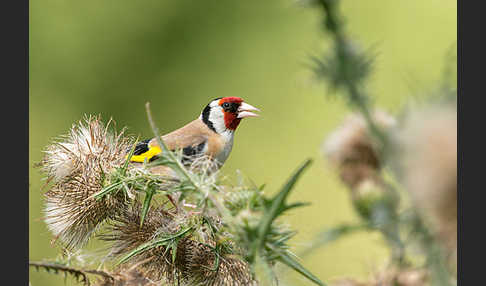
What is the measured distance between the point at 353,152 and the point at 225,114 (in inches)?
23.0

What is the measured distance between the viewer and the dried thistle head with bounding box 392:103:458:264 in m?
0.57

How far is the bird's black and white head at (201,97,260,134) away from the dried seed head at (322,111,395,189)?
0.44m

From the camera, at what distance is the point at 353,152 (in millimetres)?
1029

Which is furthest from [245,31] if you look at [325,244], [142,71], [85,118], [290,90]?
[325,244]

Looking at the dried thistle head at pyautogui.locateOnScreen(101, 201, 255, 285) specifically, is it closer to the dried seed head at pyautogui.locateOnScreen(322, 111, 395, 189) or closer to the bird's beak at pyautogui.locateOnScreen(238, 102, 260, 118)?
the dried seed head at pyautogui.locateOnScreen(322, 111, 395, 189)

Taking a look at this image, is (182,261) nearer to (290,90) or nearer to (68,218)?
(68,218)

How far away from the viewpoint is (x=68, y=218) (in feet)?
3.27

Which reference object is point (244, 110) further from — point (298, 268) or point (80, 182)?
point (298, 268)

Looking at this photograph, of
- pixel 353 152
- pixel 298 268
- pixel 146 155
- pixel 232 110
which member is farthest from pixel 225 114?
pixel 298 268

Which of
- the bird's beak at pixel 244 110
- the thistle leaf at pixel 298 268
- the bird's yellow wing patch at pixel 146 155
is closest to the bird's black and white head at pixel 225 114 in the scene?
the bird's beak at pixel 244 110

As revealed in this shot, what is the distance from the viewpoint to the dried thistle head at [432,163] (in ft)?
1.87

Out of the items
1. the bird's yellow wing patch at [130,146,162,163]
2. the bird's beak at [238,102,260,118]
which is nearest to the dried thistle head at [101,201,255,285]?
the bird's yellow wing patch at [130,146,162,163]

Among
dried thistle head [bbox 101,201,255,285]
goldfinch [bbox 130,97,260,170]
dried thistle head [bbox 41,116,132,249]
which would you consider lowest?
dried thistle head [bbox 101,201,255,285]

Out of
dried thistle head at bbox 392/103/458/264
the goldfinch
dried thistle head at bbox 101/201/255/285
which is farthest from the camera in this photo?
the goldfinch
